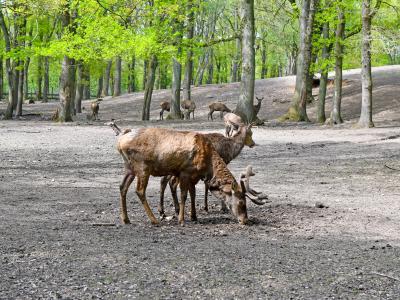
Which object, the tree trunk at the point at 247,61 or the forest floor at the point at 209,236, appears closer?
the forest floor at the point at 209,236

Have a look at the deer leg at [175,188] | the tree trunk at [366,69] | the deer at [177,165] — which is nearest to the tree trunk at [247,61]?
the tree trunk at [366,69]

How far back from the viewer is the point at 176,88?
1202 inches

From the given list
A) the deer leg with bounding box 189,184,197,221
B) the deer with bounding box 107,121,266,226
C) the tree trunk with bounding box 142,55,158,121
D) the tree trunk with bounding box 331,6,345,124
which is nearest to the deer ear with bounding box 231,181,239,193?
the deer with bounding box 107,121,266,226

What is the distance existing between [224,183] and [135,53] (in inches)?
719

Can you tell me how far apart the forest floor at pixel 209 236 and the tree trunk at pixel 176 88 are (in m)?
15.3

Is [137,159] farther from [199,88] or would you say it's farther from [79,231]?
[199,88]

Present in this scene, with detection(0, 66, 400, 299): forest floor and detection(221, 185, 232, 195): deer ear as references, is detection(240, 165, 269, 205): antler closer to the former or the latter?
detection(221, 185, 232, 195): deer ear

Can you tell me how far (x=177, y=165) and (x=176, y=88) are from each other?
2318 cm

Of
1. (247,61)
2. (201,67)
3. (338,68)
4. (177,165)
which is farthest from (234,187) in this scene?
(201,67)

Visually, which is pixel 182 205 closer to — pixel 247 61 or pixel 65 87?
pixel 247 61

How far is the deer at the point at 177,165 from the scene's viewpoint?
24.8ft

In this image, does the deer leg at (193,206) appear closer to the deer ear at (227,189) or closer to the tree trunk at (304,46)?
the deer ear at (227,189)

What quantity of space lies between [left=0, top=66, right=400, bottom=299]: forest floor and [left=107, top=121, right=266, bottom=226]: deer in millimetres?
297

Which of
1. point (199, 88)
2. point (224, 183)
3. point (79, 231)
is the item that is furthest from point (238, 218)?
point (199, 88)
